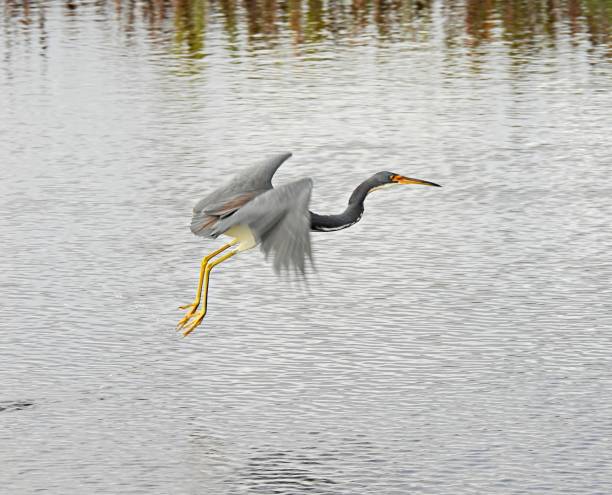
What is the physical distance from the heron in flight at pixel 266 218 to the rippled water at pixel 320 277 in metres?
0.69

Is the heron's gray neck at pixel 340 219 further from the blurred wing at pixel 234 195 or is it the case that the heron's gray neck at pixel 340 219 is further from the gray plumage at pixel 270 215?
the blurred wing at pixel 234 195

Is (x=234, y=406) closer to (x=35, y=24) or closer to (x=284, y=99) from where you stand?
(x=284, y=99)

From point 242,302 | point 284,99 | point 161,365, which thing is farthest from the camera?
point 284,99

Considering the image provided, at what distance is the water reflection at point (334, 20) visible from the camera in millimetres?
22953

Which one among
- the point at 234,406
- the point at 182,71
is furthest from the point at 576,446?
the point at 182,71

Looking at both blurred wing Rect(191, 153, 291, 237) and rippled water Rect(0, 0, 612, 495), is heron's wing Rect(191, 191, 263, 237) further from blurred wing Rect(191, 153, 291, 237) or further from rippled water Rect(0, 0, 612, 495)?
rippled water Rect(0, 0, 612, 495)

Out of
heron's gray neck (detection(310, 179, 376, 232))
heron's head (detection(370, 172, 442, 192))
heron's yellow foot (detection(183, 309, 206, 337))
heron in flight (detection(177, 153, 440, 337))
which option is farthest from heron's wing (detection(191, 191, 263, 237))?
heron's head (detection(370, 172, 442, 192))

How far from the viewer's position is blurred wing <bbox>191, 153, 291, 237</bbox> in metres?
9.83

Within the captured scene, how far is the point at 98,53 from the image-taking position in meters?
22.1

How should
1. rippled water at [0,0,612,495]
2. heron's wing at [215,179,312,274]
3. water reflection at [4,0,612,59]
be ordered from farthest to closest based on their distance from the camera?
1. water reflection at [4,0,612,59]
2. heron's wing at [215,179,312,274]
3. rippled water at [0,0,612,495]

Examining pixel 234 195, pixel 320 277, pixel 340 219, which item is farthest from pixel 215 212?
pixel 320 277

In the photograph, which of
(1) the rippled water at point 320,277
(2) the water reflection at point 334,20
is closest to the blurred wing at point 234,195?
(1) the rippled water at point 320,277

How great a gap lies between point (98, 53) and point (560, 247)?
11086mm

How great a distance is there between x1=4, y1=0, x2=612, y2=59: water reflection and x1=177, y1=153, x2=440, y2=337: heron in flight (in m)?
11.8
